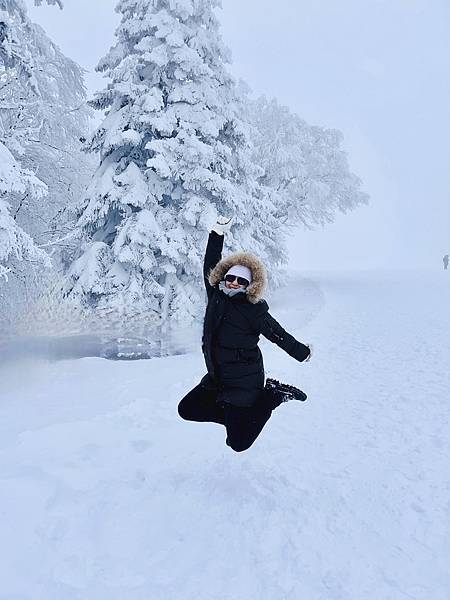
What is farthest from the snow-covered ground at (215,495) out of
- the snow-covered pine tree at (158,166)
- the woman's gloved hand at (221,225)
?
the snow-covered pine tree at (158,166)

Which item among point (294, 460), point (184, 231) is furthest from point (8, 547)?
point (184, 231)

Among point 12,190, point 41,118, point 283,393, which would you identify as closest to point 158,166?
point 41,118

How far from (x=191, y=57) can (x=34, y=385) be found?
33.7 ft

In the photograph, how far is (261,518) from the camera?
12.3 ft

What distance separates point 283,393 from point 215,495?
1.06m

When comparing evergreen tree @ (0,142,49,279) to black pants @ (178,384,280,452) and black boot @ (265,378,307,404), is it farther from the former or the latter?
black boot @ (265,378,307,404)

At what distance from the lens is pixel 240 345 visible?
4102 millimetres

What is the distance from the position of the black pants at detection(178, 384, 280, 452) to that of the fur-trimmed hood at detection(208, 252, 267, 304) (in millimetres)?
902

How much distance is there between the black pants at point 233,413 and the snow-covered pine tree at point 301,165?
21.1 metres

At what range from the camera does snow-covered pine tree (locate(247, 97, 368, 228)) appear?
2497cm

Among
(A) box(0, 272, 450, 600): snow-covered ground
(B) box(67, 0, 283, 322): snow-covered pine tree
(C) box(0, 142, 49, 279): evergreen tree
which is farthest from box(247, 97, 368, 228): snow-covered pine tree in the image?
(A) box(0, 272, 450, 600): snow-covered ground

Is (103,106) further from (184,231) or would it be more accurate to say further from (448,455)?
(448,455)

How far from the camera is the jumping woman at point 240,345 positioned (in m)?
4.07

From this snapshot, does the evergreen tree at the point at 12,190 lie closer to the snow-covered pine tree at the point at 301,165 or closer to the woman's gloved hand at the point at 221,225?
the woman's gloved hand at the point at 221,225
